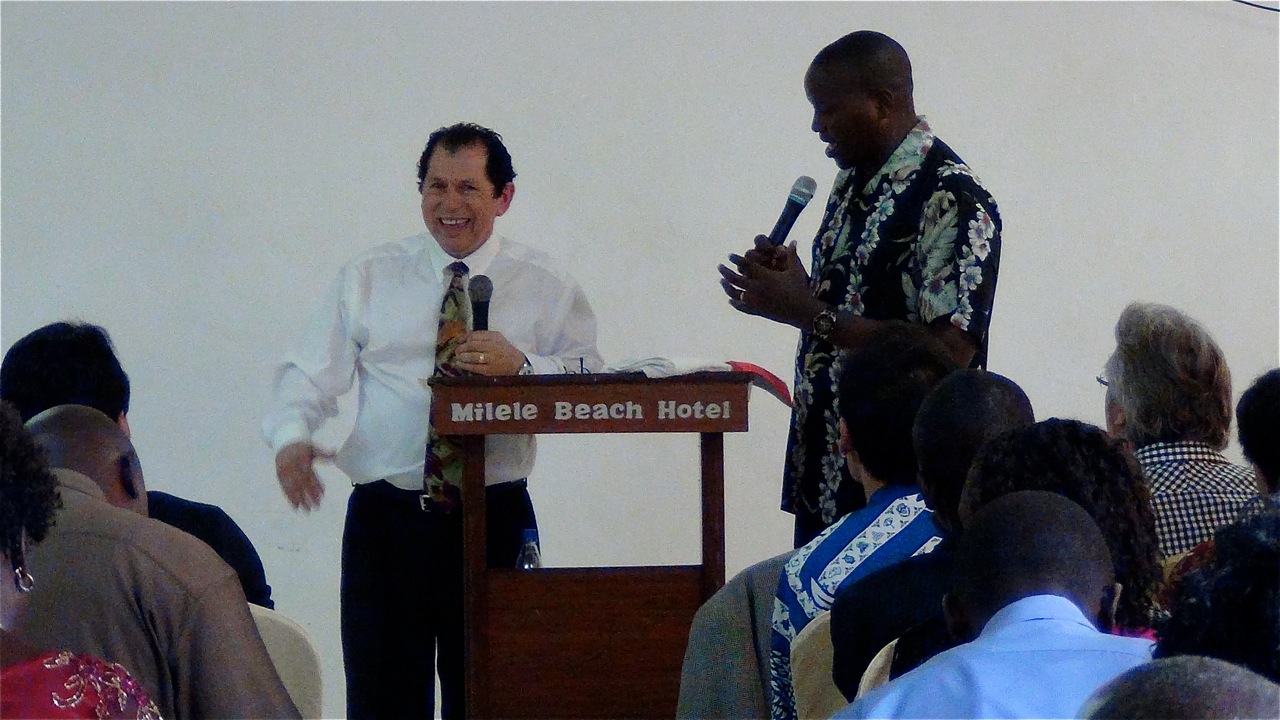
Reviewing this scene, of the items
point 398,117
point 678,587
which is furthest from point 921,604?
point 398,117

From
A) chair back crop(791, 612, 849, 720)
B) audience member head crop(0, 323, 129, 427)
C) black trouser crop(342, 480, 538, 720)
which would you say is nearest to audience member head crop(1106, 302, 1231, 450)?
chair back crop(791, 612, 849, 720)

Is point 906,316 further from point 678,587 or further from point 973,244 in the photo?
point 678,587

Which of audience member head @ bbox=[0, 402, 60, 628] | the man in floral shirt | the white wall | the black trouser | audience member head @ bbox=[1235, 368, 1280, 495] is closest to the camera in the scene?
audience member head @ bbox=[0, 402, 60, 628]

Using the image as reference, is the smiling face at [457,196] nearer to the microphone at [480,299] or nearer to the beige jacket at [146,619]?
the microphone at [480,299]

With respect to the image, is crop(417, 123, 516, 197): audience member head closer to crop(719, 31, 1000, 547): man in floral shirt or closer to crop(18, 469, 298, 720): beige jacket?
crop(719, 31, 1000, 547): man in floral shirt

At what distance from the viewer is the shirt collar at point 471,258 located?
3.42 meters

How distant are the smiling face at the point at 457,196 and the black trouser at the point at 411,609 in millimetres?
603

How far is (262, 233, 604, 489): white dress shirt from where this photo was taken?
130 inches

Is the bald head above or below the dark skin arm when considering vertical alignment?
above

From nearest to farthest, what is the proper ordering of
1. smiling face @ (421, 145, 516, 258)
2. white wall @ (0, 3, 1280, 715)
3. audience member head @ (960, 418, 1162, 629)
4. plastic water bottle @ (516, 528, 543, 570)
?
audience member head @ (960, 418, 1162, 629), plastic water bottle @ (516, 528, 543, 570), smiling face @ (421, 145, 516, 258), white wall @ (0, 3, 1280, 715)

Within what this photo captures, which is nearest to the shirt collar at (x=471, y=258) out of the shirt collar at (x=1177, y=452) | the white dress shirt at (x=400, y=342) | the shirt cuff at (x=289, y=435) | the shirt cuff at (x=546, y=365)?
the white dress shirt at (x=400, y=342)

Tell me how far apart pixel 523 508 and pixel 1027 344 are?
198 cm

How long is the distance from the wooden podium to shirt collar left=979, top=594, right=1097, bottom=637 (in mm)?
1440

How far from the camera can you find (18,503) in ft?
4.67
